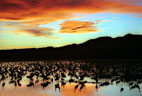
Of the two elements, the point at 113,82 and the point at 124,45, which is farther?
the point at 124,45

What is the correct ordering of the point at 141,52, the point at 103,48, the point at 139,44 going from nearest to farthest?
1. the point at 141,52
2. the point at 139,44
3. the point at 103,48

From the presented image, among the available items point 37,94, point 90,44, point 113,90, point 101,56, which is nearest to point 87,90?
point 113,90

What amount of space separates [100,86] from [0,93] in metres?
7.20

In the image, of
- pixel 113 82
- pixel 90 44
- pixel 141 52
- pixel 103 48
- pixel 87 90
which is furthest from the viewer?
pixel 90 44

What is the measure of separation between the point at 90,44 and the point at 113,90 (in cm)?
11394

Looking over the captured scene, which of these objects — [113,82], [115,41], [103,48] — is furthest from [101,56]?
[113,82]

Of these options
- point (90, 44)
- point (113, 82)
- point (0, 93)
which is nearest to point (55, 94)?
point (0, 93)

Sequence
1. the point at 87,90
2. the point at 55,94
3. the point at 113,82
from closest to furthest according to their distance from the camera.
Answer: the point at 55,94, the point at 87,90, the point at 113,82

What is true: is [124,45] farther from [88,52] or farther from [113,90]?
[113,90]

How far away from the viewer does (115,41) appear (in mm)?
126188

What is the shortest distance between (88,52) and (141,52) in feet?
101

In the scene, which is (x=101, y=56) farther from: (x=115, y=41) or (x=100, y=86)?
(x=100, y=86)

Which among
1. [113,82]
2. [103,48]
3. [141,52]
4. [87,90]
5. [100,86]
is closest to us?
[87,90]

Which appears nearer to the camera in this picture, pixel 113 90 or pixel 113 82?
pixel 113 90
